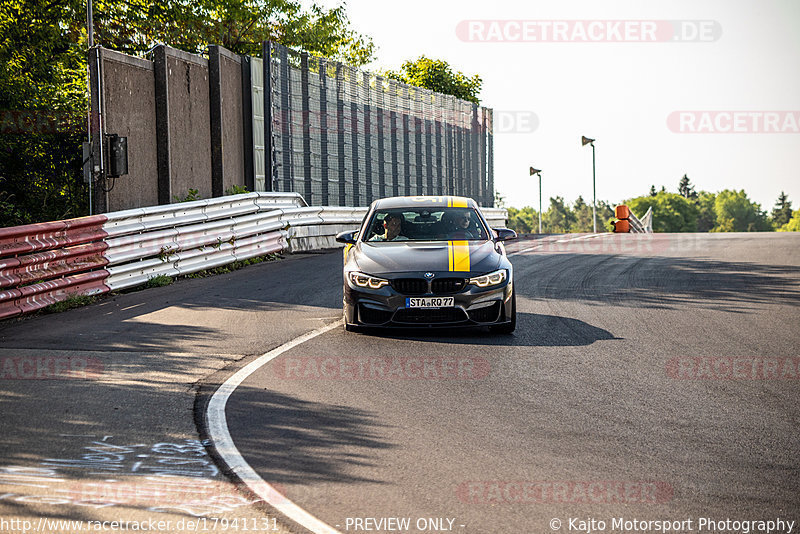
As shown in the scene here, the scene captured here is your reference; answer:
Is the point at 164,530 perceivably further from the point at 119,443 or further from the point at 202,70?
the point at 202,70

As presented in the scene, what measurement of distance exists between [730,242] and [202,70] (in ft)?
45.2

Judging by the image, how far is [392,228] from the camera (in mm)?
10922

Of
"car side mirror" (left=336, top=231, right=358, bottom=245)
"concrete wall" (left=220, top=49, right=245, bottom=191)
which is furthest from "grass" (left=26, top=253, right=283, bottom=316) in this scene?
"car side mirror" (left=336, top=231, right=358, bottom=245)

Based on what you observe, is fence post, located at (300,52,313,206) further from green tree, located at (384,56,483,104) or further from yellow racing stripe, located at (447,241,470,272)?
green tree, located at (384,56,483,104)

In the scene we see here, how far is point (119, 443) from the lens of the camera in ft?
18.5

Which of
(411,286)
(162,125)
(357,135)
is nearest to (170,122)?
(162,125)

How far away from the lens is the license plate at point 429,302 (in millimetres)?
9328

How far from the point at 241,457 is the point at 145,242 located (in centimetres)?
950

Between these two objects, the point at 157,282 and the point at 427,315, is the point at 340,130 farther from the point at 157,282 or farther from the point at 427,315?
the point at 427,315

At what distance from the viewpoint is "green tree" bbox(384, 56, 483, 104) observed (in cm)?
4144

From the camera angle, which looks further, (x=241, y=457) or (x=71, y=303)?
(x=71, y=303)

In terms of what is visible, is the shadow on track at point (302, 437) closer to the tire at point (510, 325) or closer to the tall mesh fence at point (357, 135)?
the tire at point (510, 325)

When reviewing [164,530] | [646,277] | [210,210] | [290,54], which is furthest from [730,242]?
[164,530]

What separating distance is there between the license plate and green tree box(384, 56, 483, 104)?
32817mm
